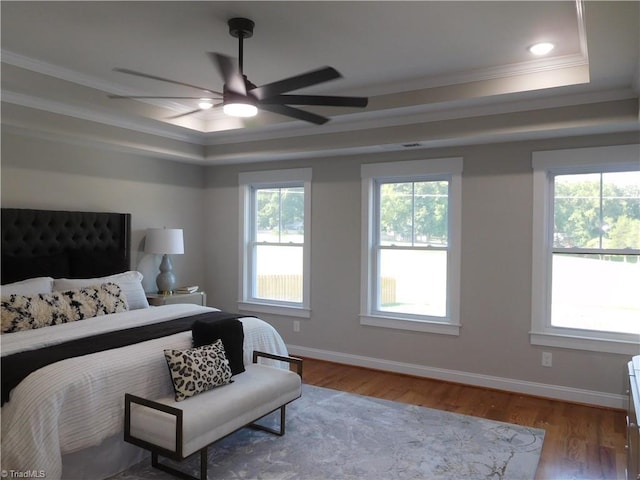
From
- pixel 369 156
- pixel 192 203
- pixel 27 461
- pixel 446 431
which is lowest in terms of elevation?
pixel 446 431

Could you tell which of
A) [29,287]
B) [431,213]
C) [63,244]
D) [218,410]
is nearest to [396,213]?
[431,213]

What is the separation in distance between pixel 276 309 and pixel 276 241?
31.8 inches

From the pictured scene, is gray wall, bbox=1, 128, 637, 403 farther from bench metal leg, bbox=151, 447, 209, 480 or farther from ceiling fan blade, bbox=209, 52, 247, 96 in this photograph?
bench metal leg, bbox=151, 447, 209, 480

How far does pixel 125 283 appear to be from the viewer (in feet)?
13.6

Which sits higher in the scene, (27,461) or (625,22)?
(625,22)

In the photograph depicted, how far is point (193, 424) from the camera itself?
2432mm

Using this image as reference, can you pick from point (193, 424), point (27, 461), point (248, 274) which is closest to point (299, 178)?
point (248, 274)

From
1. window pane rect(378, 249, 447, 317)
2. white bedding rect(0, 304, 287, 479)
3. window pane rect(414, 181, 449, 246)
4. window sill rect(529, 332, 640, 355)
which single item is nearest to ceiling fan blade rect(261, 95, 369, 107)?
white bedding rect(0, 304, 287, 479)

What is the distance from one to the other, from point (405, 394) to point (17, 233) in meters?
3.59

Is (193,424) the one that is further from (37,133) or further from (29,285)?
(37,133)

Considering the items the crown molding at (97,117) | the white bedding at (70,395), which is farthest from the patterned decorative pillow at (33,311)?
the crown molding at (97,117)

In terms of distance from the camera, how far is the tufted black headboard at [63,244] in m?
3.82

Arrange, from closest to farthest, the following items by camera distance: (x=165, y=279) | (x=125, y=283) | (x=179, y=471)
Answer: (x=179, y=471)
(x=125, y=283)
(x=165, y=279)

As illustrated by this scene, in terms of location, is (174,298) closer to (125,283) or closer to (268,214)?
(125,283)
